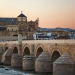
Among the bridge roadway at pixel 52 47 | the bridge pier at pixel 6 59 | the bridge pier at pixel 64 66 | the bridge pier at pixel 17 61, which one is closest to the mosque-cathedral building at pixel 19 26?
the bridge pier at pixel 6 59

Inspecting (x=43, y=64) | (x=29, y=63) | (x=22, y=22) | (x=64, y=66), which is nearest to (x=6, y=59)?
(x=29, y=63)

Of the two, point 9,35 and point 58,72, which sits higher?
point 9,35

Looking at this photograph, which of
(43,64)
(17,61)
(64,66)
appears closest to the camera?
(64,66)

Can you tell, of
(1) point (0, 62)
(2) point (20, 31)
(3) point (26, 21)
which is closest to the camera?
(1) point (0, 62)

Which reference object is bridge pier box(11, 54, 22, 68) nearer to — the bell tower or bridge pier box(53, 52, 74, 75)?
bridge pier box(53, 52, 74, 75)

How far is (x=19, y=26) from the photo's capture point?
99.6 metres

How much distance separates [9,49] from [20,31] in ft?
121

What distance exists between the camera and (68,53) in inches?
1313

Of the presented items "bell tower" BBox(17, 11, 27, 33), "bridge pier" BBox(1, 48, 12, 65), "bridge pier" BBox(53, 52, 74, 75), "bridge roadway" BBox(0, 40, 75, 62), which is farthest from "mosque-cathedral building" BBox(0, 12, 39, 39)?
"bridge pier" BBox(53, 52, 74, 75)

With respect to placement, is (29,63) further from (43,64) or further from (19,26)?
(19,26)

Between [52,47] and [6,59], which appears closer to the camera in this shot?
[52,47]

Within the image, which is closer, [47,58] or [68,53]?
[68,53]

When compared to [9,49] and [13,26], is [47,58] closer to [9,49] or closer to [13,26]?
[9,49]

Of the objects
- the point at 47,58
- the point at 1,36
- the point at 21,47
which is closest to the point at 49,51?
the point at 47,58
